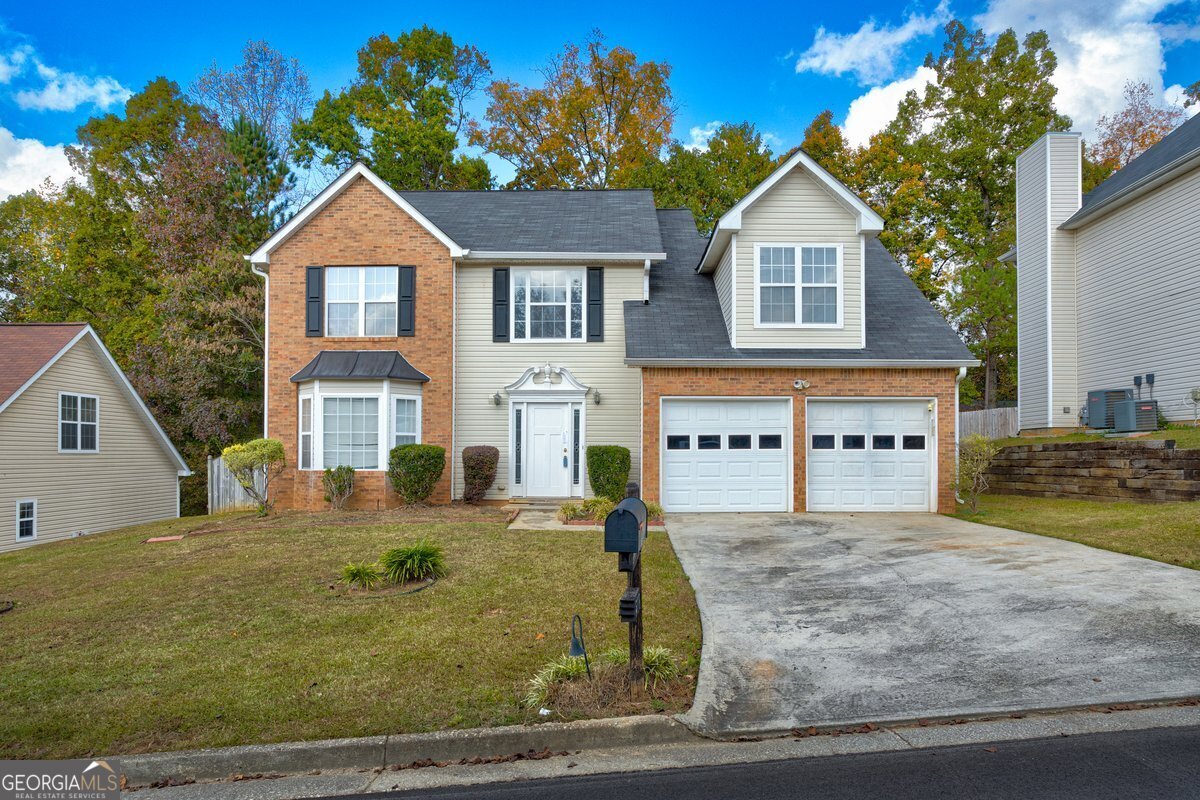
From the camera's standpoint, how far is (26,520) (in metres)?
17.5

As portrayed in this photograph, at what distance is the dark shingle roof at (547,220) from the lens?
16641mm

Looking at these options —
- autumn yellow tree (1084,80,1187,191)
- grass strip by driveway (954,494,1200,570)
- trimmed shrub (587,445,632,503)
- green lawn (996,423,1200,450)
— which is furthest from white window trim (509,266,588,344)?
autumn yellow tree (1084,80,1187,191)

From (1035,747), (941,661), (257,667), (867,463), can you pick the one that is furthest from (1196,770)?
(867,463)

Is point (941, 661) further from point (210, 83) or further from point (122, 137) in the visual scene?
point (122, 137)

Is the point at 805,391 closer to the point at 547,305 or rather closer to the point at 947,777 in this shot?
the point at 547,305

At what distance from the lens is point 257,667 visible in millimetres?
5875

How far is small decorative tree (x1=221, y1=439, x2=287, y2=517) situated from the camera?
14.1 meters

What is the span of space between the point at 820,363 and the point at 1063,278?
35.6ft

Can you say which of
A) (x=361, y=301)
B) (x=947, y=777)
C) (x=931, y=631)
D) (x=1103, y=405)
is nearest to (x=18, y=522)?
(x=361, y=301)

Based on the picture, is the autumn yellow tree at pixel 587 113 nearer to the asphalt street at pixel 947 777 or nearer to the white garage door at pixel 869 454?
the white garage door at pixel 869 454

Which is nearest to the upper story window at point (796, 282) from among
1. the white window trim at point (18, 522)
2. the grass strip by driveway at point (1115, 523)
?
the grass strip by driveway at point (1115, 523)

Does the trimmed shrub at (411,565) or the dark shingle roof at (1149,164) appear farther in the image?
the dark shingle roof at (1149,164)

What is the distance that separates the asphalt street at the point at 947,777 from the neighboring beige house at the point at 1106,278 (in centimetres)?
1522

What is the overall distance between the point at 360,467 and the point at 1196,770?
14134mm
